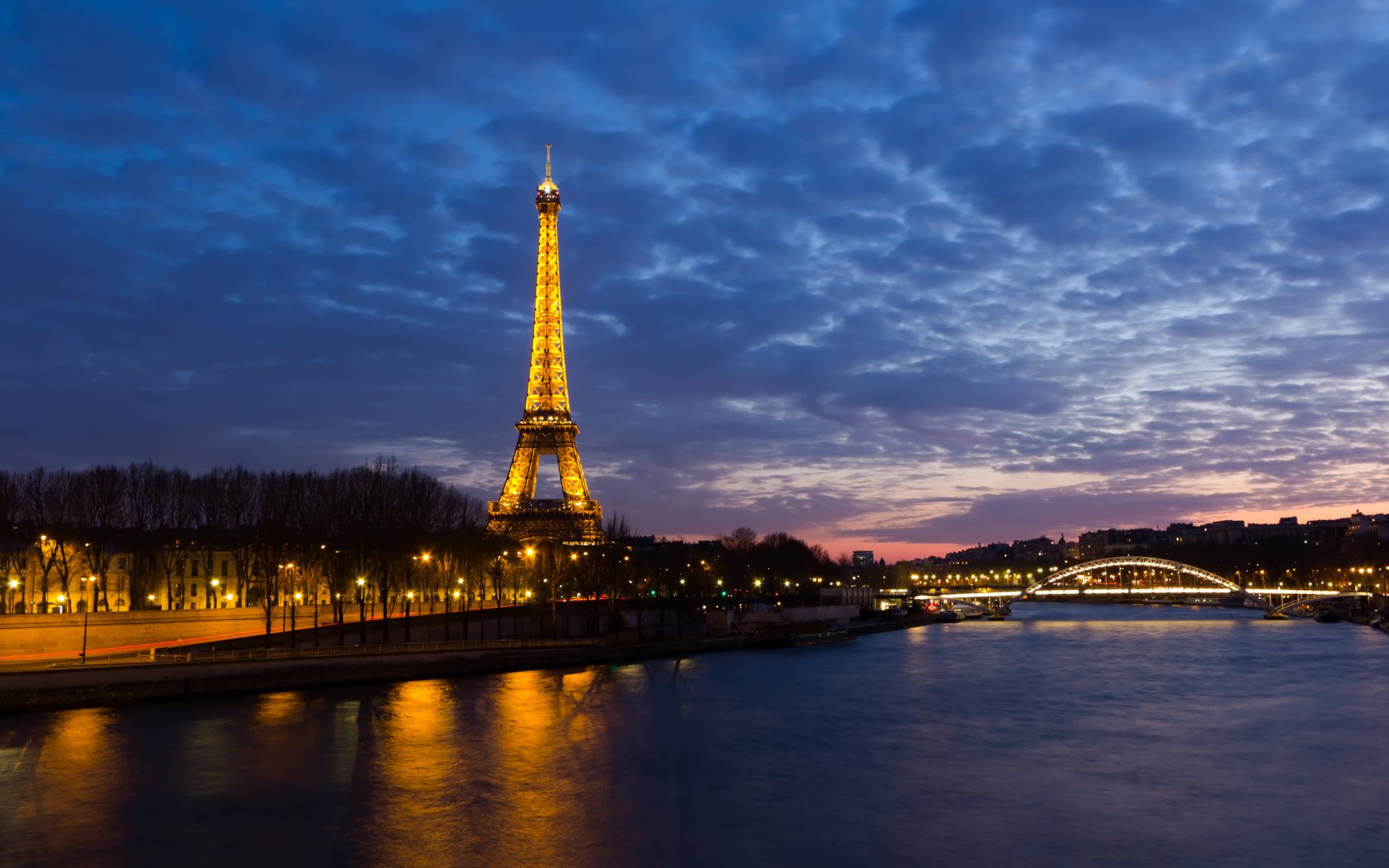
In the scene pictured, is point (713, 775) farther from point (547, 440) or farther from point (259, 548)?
point (547, 440)

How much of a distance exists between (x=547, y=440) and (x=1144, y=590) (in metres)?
75.3

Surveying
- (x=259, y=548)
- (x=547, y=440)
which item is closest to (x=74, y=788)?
(x=259, y=548)

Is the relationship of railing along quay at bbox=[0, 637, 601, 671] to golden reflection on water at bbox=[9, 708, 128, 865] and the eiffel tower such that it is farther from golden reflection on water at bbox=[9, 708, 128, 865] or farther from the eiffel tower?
the eiffel tower

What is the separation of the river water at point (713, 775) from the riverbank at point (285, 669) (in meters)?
0.82

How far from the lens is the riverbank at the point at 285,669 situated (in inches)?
1220

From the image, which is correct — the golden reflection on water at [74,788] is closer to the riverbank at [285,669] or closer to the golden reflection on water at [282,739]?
the riverbank at [285,669]

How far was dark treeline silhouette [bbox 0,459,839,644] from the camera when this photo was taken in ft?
158

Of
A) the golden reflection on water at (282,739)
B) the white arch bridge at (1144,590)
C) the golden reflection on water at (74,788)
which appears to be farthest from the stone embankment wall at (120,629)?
the white arch bridge at (1144,590)

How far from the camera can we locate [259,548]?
49.0m

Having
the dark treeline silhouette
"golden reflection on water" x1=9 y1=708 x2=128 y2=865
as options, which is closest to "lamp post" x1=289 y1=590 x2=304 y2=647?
the dark treeline silhouette

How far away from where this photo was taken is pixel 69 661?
34344 mm

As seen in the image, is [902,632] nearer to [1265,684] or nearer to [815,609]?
[815,609]

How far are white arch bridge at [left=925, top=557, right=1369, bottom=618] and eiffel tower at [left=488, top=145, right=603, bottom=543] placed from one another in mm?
43333

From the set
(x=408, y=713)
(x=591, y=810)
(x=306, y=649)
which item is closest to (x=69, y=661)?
(x=306, y=649)
